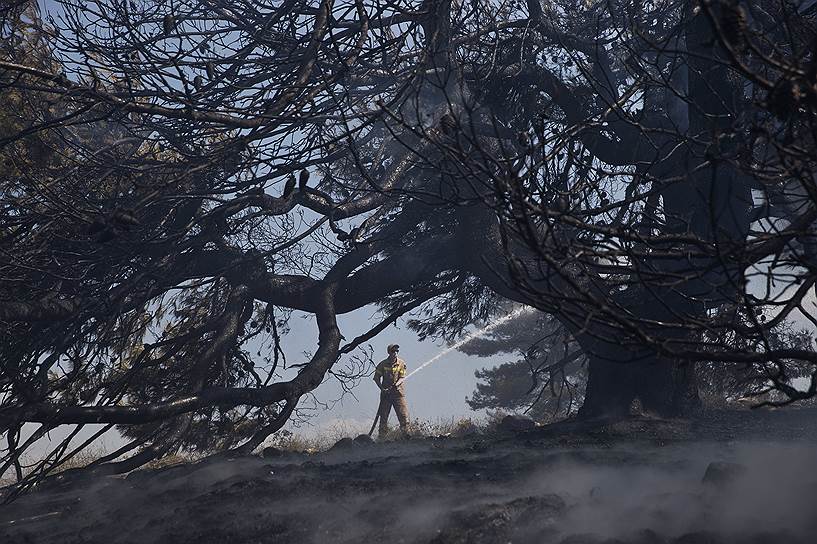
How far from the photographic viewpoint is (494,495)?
17.5 feet

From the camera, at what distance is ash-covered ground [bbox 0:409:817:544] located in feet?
13.4

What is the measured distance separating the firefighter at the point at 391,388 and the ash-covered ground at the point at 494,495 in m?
5.41

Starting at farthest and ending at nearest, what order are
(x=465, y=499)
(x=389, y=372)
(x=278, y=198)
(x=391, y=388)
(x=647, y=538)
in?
(x=389, y=372) < (x=391, y=388) < (x=278, y=198) < (x=465, y=499) < (x=647, y=538)

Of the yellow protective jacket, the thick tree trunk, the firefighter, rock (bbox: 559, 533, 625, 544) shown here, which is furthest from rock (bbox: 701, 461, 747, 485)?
the yellow protective jacket

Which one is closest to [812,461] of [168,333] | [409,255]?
[409,255]

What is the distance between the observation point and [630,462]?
20.7 feet

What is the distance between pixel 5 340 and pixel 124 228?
3.78 metres

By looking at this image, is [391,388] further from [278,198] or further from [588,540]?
[588,540]

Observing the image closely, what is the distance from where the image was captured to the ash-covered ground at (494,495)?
4070 millimetres

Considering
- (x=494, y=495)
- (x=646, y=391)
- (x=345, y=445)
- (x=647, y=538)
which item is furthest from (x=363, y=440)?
(x=647, y=538)

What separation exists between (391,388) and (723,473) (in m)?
9.84

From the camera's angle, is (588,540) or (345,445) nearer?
(588,540)

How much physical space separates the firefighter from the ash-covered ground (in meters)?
5.41

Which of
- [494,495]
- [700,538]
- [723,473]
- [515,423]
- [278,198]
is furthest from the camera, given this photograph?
[515,423]
